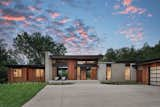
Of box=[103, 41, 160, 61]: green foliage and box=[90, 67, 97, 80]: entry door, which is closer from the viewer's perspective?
box=[90, 67, 97, 80]: entry door

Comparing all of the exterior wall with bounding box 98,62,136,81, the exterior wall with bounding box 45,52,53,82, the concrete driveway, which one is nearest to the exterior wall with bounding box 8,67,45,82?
the exterior wall with bounding box 45,52,53,82

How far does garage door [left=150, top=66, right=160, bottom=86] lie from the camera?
27.4 metres

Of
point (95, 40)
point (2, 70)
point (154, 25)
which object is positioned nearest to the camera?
point (154, 25)

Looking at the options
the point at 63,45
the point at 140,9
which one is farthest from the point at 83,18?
the point at 63,45

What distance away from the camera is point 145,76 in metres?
32.1

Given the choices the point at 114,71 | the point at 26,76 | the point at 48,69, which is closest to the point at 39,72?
the point at 26,76

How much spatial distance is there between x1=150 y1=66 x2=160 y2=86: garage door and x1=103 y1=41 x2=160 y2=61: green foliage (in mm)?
23839

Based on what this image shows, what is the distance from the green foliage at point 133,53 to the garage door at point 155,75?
2384 cm

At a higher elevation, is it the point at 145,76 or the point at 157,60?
the point at 157,60

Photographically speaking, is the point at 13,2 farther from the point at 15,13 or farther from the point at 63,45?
the point at 63,45

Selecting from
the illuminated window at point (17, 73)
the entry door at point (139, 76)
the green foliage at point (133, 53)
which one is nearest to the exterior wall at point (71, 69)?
the illuminated window at point (17, 73)

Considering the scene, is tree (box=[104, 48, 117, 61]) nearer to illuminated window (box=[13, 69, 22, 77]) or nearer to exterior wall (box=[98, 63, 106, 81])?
exterior wall (box=[98, 63, 106, 81])

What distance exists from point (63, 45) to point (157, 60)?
3789 cm

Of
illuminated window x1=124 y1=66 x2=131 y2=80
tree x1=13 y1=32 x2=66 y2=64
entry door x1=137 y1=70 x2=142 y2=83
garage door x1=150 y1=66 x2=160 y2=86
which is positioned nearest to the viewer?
garage door x1=150 y1=66 x2=160 y2=86
